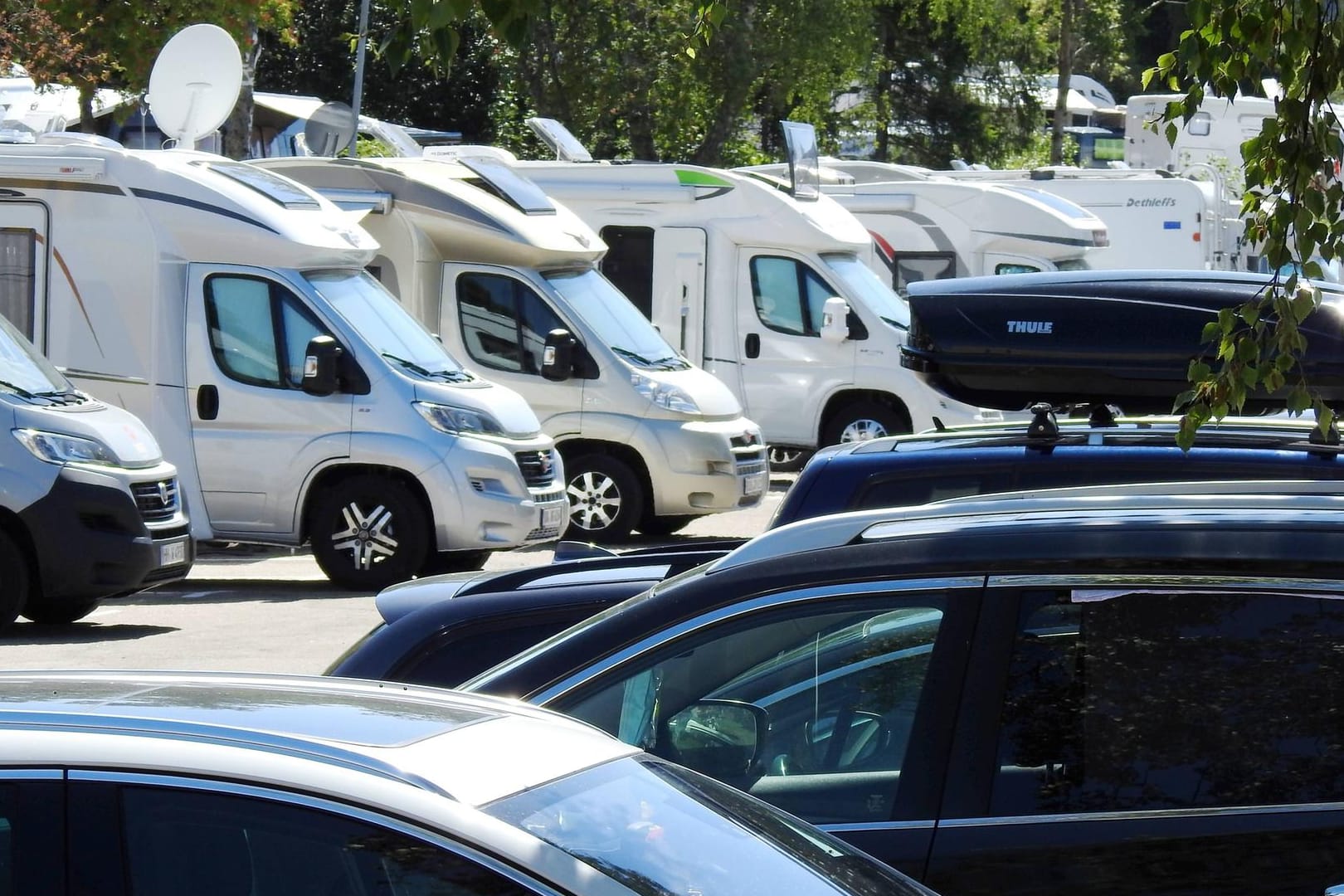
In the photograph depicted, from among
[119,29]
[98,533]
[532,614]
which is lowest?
[98,533]

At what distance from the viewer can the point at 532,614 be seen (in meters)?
4.82

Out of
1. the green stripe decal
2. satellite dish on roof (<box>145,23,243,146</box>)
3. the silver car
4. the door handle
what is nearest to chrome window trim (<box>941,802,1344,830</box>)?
the silver car

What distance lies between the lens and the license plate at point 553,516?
41.1 ft

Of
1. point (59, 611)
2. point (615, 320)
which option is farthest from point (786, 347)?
point (59, 611)

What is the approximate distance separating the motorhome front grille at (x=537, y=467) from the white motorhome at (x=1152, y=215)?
410 inches

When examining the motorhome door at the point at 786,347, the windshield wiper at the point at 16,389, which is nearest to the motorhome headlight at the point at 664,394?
the motorhome door at the point at 786,347

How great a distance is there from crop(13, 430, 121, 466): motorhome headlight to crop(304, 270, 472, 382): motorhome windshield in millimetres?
A: 2255

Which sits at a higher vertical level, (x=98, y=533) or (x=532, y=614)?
(x=532, y=614)

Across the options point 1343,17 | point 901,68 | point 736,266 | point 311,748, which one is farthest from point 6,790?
point 901,68

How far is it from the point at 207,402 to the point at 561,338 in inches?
114

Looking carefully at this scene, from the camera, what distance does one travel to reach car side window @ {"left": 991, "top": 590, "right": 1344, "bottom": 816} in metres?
3.30

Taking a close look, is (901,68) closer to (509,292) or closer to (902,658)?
(509,292)

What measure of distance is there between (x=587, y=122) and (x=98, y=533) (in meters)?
20.4

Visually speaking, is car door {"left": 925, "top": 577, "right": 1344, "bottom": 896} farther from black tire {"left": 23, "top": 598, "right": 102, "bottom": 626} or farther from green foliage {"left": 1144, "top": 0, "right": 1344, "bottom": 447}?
black tire {"left": 23, "top": 598, "right": 102, "bottom": 626}
